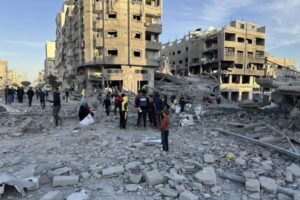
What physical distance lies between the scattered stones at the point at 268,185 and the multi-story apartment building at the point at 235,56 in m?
52.4

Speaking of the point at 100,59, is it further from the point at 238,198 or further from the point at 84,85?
the point at 238,198

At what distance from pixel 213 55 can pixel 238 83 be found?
8.43 meters

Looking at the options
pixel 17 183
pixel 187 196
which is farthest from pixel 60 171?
pixel 187 196

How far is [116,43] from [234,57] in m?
27.8

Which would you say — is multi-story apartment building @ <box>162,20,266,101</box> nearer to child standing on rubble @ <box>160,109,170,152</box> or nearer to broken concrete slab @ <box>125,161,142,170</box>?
child standing on rubble @ <box>160,109,170,152</box>

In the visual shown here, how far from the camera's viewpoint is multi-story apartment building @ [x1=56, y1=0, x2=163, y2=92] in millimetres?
45031

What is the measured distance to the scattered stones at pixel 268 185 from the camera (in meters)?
6.48

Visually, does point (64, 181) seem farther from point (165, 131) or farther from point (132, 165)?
point (165, 131)

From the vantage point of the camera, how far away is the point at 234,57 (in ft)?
199

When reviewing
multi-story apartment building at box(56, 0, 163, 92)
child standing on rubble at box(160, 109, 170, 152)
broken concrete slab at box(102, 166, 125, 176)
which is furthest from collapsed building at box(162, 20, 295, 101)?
broken concrete slab at box(102, 166, 125, 176)

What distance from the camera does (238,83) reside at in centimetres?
6266

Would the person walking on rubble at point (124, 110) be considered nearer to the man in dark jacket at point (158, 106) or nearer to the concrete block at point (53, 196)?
the man in dark jacket at point (158, 106)

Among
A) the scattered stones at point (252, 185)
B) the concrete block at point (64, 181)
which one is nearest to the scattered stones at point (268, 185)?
the scattered stones at point (252, 185)

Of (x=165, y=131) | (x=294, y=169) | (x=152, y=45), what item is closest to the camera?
(x=294, y=169)
